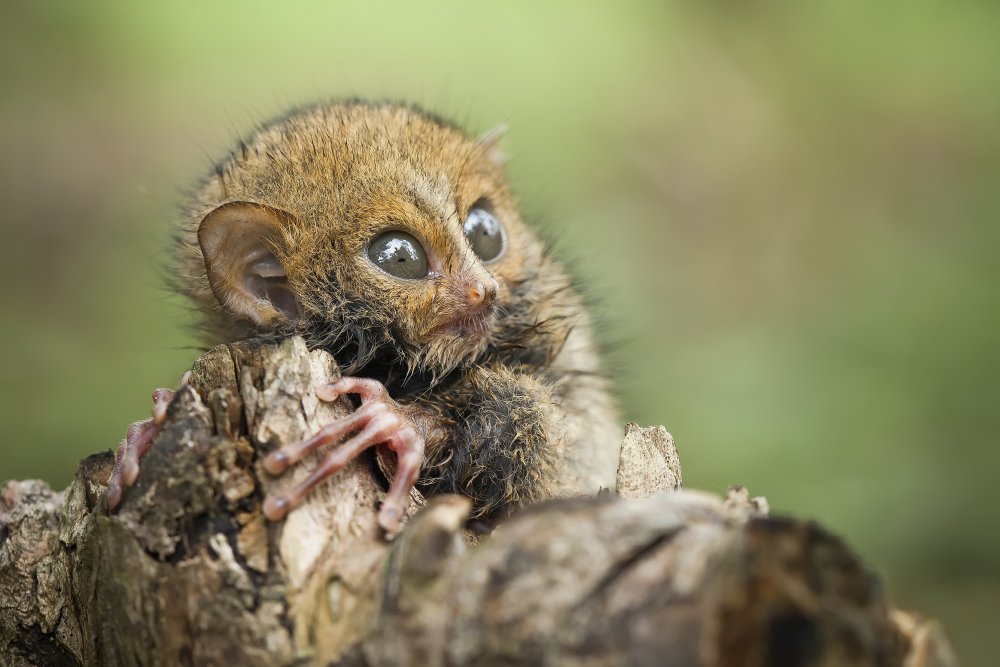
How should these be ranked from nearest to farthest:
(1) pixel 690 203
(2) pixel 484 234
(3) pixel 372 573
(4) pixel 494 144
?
(3) pixel 372 573, (2) pixel 484 234, (4) pixel 494 144, (1) pixel 690 203

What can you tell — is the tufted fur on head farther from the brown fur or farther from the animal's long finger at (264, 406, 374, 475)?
the animal's long finger at (264, 406, 374, 475)

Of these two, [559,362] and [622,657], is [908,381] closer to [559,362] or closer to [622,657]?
[559,362]

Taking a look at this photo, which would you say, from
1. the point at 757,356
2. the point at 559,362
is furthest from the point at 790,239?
the point at 559,362

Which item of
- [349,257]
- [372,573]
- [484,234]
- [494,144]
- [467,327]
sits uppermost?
[494,144]

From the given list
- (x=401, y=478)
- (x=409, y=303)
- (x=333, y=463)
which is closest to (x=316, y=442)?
(x=333, y=463)

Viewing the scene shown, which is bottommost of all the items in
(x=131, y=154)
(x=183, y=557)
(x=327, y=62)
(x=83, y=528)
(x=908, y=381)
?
(x=183, y=557)

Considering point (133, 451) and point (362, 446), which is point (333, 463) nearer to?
point (362, 446)
